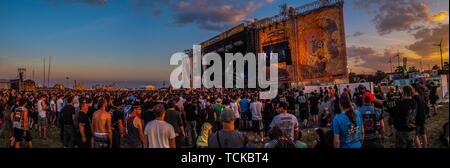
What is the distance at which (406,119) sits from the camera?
5.68 m

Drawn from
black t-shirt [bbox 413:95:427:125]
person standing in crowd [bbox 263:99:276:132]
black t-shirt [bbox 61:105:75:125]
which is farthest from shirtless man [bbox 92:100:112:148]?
black t-shirt [bbox 413:95:427:125]

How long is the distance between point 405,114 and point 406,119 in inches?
4.3

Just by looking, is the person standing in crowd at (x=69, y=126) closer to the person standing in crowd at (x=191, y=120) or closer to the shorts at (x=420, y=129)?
the person standing in crowd at (x=191, y=120)

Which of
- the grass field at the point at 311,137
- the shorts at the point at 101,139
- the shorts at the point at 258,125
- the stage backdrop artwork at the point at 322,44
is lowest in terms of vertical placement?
the grass field at the point at 311,137

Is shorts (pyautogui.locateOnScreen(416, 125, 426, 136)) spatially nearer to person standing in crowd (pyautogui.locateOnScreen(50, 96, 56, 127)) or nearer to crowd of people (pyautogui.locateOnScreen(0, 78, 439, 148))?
crowd of people (pyautogui.locateOnScreen(0, 78, 439, 148))

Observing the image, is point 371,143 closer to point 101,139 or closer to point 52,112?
point 101,139

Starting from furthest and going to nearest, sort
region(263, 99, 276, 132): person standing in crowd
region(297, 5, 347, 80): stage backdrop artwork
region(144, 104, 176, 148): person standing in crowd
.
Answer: region(297, 5, 347, 80): stage backdrop artwork < region(263, 99, 276, 132): person standing in crowd < region(144, 104, 176, 148): person standing in crowd

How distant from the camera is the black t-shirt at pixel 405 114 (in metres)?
5.66

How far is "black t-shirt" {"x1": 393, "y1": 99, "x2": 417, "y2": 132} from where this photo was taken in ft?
18.6

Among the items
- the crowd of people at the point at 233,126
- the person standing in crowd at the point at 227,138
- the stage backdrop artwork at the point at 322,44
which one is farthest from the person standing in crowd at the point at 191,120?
the stage backdrop artwork at the point at 322,44

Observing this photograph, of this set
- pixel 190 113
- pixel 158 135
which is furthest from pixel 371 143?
pixel 190 113
